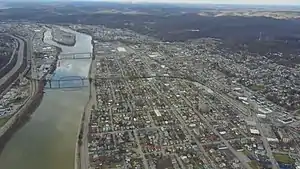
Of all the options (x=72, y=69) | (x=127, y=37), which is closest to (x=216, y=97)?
(x=72, y=69)

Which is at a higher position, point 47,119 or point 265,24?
point 265,24

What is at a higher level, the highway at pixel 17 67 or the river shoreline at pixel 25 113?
the highway at pixel 17 67

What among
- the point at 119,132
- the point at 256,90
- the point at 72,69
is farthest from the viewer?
the point at 72,69

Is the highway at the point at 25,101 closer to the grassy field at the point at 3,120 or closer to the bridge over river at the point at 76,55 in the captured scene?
the grassy field at the point at 3,120

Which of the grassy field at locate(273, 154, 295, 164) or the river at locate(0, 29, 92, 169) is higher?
the grassy field at locate(273, 154, 295, 164)

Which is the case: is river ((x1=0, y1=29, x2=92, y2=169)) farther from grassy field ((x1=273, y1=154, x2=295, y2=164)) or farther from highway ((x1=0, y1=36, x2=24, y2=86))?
grassy field ((x1=273, y1=154, x2=295, y2=164))

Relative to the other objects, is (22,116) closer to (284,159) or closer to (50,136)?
(50,136)

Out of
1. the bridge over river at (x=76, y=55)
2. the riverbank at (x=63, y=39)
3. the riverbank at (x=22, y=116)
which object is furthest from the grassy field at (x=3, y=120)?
the riverbank at (x=63, y=39)

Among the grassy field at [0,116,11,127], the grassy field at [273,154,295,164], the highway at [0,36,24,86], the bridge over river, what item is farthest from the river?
the bridge over river

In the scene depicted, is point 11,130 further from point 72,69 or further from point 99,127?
point 72,69
